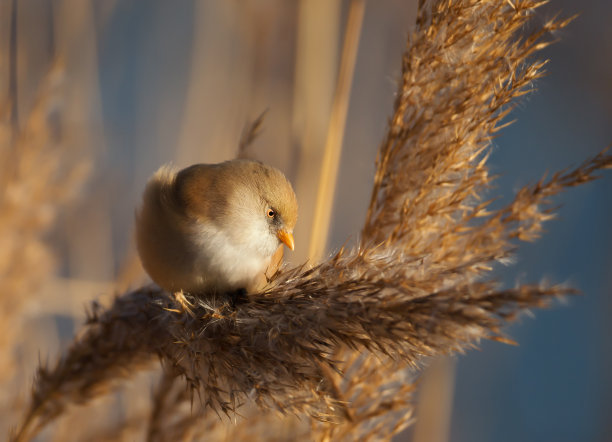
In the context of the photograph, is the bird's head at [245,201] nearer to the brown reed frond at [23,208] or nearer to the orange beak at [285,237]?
the orange beak at [285,237]

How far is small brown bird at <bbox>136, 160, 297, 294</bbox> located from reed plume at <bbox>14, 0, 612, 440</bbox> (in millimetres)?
115

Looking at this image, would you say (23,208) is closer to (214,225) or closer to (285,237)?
(214,225)

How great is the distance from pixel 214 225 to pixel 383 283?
760mm

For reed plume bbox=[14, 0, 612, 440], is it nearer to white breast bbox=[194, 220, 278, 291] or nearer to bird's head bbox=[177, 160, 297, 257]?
white breast bbox=[194, 220, 278, 291]

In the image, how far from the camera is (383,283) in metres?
0.88

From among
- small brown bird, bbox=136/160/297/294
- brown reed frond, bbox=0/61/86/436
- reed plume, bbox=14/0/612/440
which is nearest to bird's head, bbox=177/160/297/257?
small brown bird, bbox=136/160/297/294

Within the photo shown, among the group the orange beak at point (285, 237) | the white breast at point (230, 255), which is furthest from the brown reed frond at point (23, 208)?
the orange beak at point (285, 237)

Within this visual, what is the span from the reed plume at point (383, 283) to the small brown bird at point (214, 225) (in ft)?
0.38

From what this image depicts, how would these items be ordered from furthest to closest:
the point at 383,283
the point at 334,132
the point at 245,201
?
the point at 245,201 → the point at 334,132 → the point at 383,283

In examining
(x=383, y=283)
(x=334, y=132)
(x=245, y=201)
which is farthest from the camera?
(x=245, y=201)

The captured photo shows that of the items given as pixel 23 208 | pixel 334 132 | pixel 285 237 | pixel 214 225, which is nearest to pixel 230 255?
pixel 214 225

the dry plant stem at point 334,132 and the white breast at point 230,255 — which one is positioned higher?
the dry plant stem at point 334,132

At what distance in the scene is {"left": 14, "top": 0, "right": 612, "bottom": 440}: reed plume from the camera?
0.95 m

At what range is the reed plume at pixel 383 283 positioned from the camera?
0.95 m
